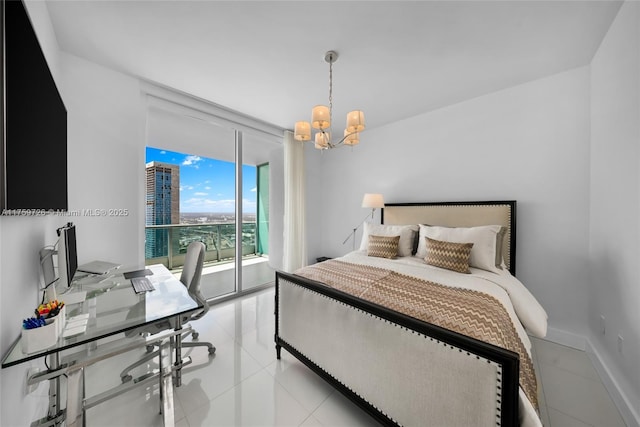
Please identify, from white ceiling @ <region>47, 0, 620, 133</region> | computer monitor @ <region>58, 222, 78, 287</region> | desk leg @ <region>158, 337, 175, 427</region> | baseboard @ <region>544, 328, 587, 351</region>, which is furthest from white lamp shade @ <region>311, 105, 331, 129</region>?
baseboard @ <region>544, 328, 587, 351</region>

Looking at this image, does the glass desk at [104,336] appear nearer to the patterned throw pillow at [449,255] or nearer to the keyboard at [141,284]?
the keyboard at [141,284]

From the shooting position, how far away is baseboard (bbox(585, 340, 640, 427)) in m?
1.38

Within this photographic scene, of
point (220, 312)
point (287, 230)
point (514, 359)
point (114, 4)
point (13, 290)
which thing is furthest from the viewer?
point (287, 230)

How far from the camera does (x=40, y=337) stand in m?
0.97

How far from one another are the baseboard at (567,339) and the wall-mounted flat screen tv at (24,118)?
4126mm

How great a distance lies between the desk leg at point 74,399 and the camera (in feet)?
3.59

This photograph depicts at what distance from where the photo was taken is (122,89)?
7.74 feet

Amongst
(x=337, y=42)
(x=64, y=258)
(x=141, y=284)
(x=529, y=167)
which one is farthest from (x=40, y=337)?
(x=529, y=167)

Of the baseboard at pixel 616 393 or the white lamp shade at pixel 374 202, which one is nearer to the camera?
the baseboard at pixel 616 393

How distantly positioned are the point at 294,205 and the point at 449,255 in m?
2.52

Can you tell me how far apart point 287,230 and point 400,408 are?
3.03m

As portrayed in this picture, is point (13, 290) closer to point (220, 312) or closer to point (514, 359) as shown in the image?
point (220, 312)

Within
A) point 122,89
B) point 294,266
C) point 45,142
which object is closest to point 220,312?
point 294,266

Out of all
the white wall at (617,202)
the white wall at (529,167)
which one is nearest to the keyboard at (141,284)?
the white wall at (529,167)
